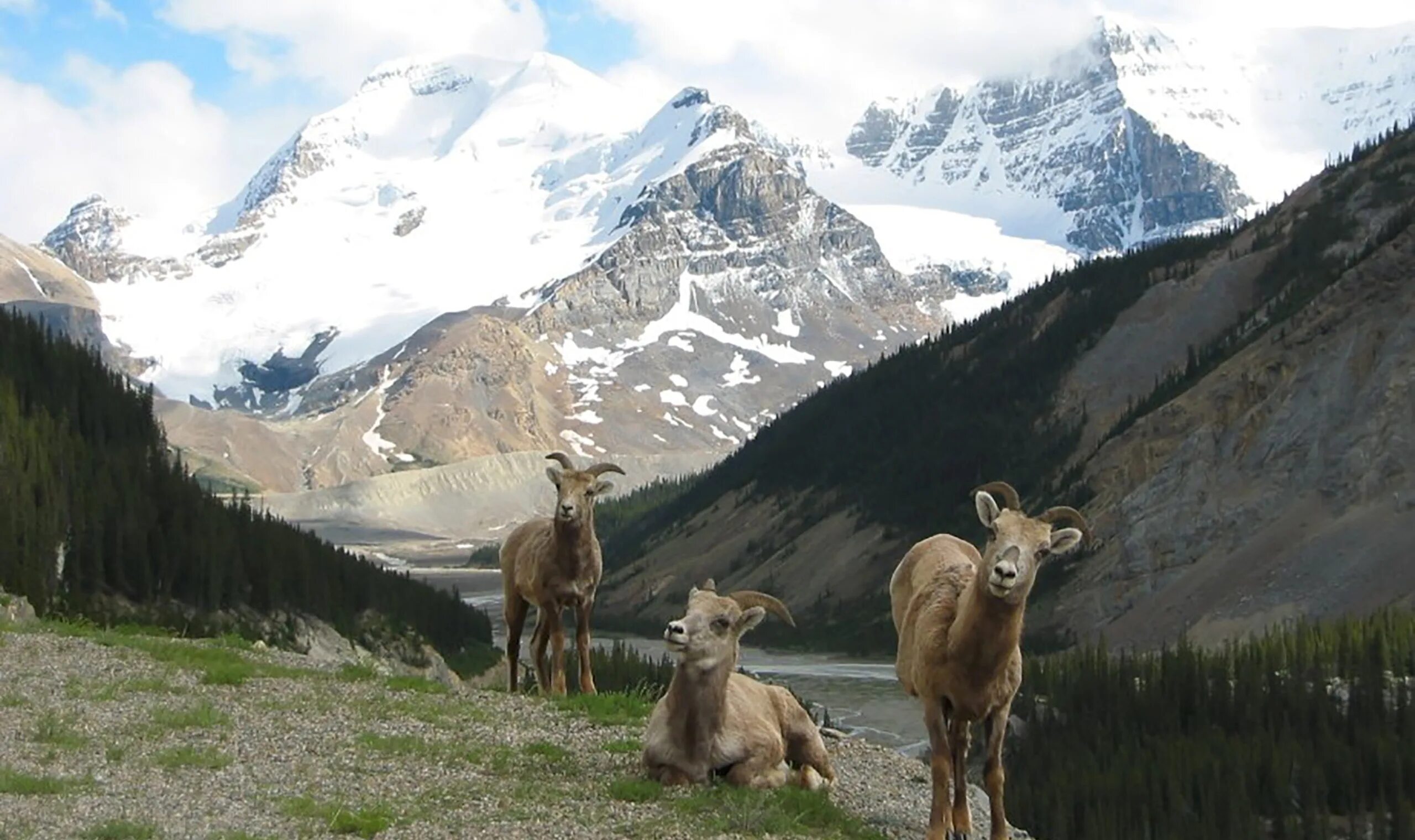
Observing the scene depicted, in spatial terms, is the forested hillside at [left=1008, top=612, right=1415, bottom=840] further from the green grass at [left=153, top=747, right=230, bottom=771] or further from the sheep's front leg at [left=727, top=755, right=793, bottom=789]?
the green grass at [left=153, top=747, right=230, bottom=771]

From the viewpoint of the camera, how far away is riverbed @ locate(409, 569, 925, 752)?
272 feet

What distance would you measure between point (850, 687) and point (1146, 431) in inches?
1425

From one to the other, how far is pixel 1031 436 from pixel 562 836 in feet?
475

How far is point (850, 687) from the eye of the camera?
351 feet

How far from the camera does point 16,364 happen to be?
7100 centimetres

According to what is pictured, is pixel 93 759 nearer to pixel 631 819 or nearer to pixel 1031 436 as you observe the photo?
pixel 631 819

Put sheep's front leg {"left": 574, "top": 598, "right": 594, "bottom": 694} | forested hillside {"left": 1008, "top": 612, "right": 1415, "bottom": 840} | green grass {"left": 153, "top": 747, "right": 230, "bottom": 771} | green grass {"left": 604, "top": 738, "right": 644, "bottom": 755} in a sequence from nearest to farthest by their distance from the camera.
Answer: green grass {"left": 153, "top": 747, "right": 230, "bottom": 771}, green grass {"left": 604, "top": 738, "right": 644, "bottom": 755}, sheep's front leg {"left": 574, "top": 598, "right": 594, "bottom": 694}, forested hillside {"left": 1008, "top": 612, "right": 1415, "bottom": 840}

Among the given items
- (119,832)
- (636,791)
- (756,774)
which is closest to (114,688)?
(119,832)

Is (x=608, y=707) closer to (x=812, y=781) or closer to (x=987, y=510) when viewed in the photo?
(x=812, y=781)

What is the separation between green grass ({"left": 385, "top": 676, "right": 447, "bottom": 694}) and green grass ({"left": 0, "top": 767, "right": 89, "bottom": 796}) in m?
8.77

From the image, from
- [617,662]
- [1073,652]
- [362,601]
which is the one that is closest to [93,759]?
[617,662]

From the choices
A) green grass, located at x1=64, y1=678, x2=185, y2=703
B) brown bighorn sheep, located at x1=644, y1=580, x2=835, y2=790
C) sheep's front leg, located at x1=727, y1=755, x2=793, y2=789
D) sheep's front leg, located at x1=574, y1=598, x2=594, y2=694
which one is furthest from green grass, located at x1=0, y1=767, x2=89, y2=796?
sheep's front leg, located at x1=574, y1=598, x2=594, y2=694

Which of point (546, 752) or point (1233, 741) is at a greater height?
point (546, 752)

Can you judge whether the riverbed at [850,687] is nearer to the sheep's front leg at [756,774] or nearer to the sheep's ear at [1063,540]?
the sheep's front leg at [756,774]
